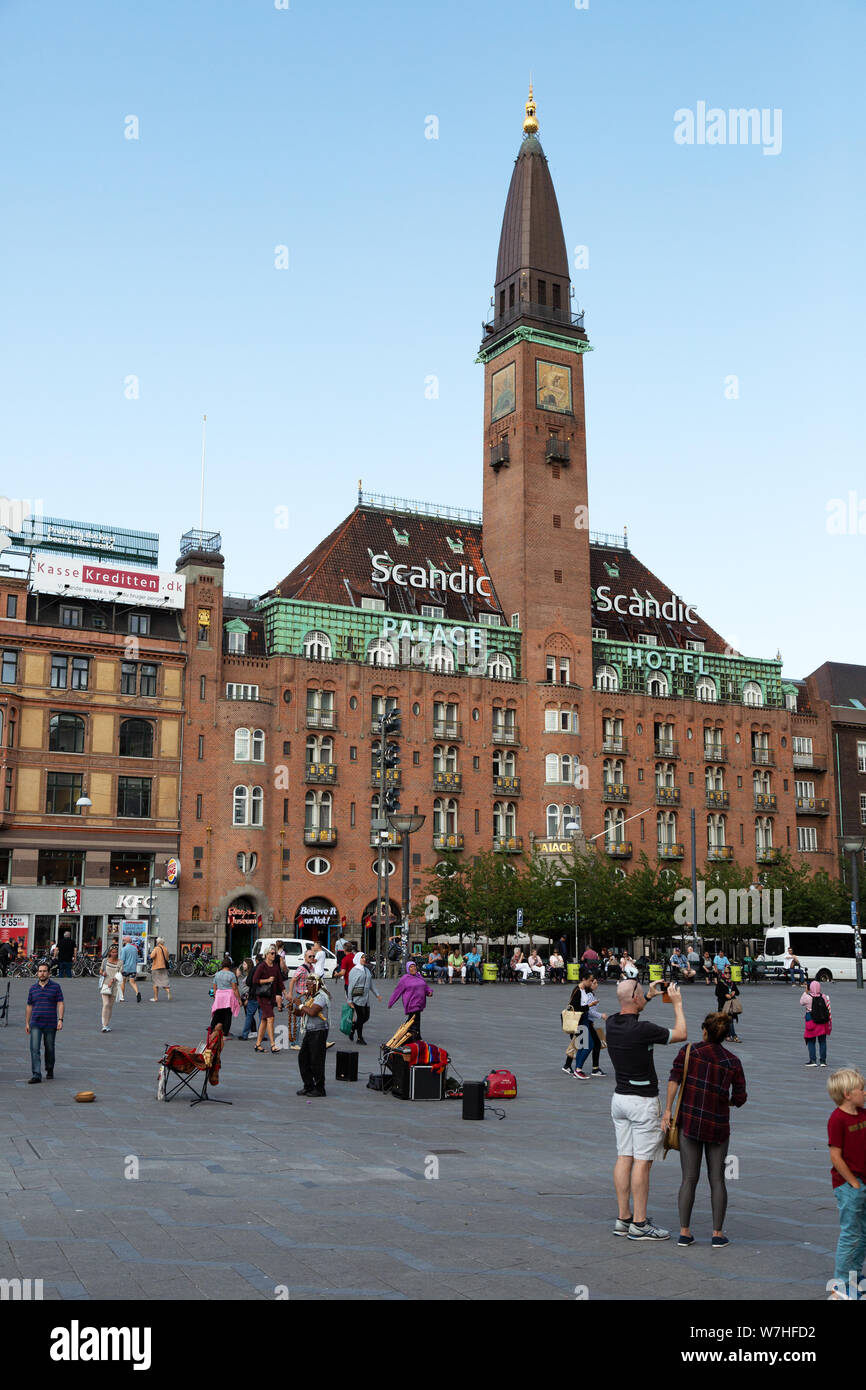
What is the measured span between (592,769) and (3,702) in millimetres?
32796

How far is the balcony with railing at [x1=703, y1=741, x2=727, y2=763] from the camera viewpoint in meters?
78.2

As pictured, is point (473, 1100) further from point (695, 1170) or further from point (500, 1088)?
point (695, 1170)

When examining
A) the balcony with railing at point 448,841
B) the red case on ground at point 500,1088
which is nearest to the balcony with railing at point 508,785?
the balcony with railing at point 448,841

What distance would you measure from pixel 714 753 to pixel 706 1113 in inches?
2759

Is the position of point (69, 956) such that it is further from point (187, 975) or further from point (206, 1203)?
point (206, 1203)

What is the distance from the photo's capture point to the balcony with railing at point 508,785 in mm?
70125

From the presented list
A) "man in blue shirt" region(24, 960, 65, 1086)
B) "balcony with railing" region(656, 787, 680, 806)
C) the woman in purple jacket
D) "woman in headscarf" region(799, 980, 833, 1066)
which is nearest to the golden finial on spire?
"balcony with railing" region(656, 787, 680, 806)

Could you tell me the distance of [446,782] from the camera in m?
68.4

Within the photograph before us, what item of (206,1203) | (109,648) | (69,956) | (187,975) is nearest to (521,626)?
(109,648)

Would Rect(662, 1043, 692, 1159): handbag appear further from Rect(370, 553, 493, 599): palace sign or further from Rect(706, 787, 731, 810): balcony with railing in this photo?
Rect(706, 787, 731, 810): balcony with railing

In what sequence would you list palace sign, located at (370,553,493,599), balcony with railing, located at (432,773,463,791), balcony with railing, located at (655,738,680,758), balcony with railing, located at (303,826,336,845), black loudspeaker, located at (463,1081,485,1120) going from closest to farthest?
black loudspeaker, located at (463,1081,485,1120)
balcony with railing, located at (303,826,336,845)
balcony with railing, located at (432,773,463,791)
palace sign, located at (370,553,493,599)
balcony with railing, located at (655,738,680,758)

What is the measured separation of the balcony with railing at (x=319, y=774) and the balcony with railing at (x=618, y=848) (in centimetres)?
1720

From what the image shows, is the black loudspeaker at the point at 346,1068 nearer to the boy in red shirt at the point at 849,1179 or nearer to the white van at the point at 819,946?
the boy in red shirt at the point at 849,1179

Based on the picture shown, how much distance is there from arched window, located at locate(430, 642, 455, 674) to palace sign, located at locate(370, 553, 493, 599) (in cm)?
409
